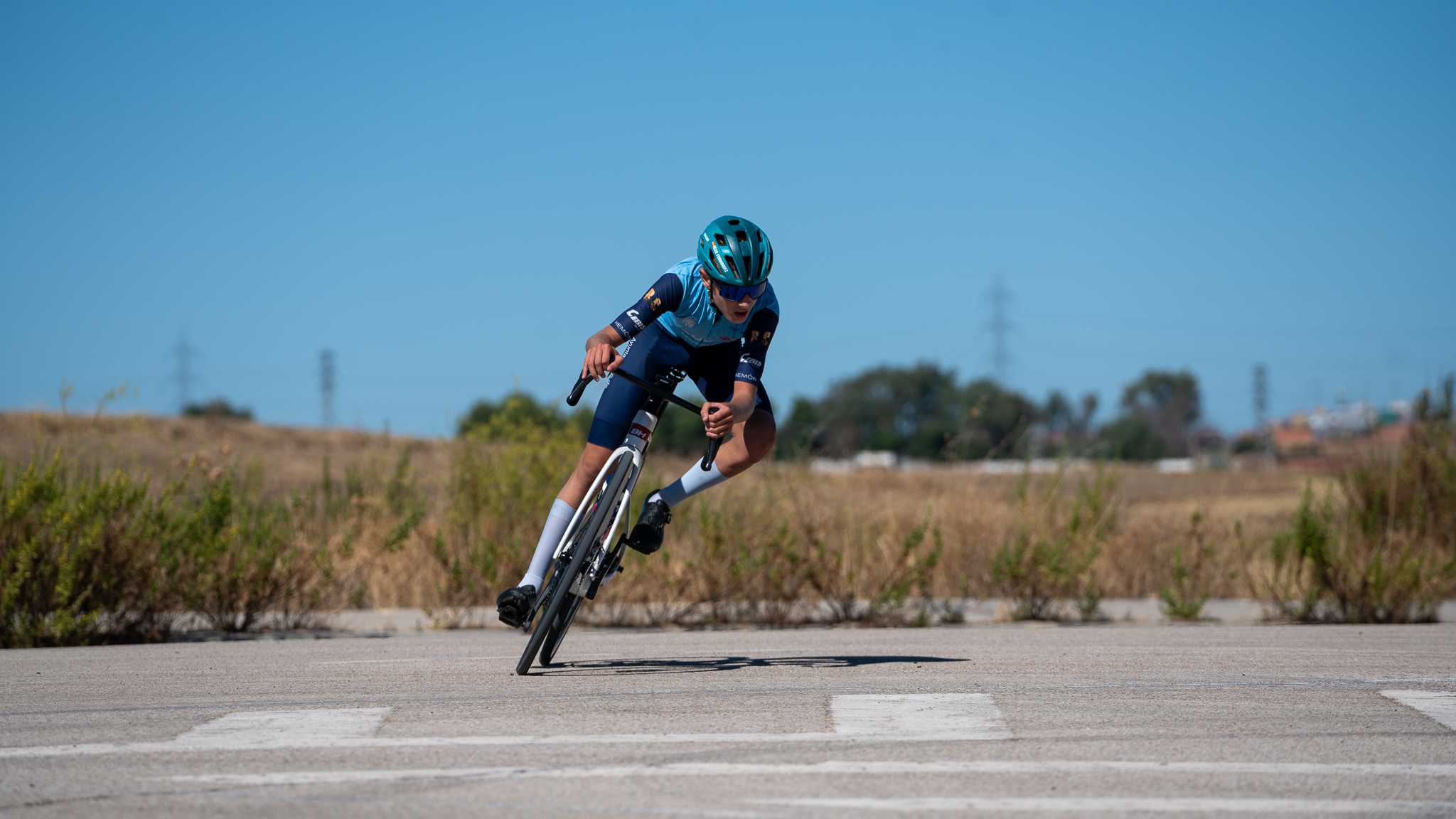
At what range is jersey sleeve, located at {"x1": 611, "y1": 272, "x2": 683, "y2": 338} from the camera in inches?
313

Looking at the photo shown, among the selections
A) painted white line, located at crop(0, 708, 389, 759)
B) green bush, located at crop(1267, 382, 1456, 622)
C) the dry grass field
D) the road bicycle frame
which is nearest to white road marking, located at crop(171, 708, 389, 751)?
painted white line, located at crop(0, 708, 389, 759)

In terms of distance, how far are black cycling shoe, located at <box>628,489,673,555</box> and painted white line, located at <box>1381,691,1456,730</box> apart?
354cm

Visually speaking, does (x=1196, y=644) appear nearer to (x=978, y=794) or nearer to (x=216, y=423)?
(x=978, y=794)

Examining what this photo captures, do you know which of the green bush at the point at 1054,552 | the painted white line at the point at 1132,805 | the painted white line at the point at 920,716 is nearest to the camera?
the painted white line at the point at 1132,805

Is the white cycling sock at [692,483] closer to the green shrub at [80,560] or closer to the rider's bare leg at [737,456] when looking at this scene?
the rider's bare leg at [737,456]

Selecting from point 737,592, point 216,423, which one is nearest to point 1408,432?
point 737,592

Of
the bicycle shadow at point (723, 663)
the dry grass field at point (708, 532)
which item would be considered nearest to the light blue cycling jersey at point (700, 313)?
the bicycle shadow at point (723, 663)

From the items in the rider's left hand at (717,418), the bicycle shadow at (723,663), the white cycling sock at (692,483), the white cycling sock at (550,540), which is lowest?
the bicycle shadow at (723,663)

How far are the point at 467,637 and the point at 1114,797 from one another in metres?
7.49

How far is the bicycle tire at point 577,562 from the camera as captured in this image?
801 cm

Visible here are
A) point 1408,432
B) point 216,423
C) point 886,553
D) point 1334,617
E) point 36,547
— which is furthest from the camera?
point 216,423

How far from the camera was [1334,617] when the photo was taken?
43.5ft

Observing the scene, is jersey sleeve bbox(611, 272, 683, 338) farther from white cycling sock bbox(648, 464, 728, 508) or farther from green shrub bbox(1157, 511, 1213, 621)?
green shrub bbox(1157, 511, 1213, 621)

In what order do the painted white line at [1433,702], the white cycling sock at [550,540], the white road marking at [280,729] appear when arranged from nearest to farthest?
1. the white road marking at [280,729]
2. the painted white line at [1433,702]
3. the white cycling sock at [550,540]
